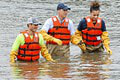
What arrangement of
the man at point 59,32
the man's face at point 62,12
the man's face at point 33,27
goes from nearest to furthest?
the man's face at point 33,27 < the man's face at point 62,12 < the man at point 59,32

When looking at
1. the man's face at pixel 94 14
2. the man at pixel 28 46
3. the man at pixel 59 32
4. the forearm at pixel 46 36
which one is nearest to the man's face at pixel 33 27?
the man at pixel 28 46

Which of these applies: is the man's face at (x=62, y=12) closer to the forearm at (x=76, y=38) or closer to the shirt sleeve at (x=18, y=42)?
the forearm at (x=76, y=38)

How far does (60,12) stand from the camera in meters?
13.0

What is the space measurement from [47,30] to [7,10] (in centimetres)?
1236

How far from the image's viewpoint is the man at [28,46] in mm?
12055

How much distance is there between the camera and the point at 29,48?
40.1 ft

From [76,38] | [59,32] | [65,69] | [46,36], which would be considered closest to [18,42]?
[46,36]

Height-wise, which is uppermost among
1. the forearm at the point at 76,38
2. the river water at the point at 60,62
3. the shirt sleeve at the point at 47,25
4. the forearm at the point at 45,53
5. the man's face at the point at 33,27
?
the man's face at the point at 33,27

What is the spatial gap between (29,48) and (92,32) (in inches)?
97.1

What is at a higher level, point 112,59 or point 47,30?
point 47,30

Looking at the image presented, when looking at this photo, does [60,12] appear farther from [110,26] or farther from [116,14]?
[116,14]

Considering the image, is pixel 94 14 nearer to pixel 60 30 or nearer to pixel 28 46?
pixel 60 30

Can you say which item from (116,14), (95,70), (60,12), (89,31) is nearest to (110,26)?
(116,14)

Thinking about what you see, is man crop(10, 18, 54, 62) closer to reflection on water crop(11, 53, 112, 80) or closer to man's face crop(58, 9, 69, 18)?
reflection on water crop(11, 53, 112, 80)
